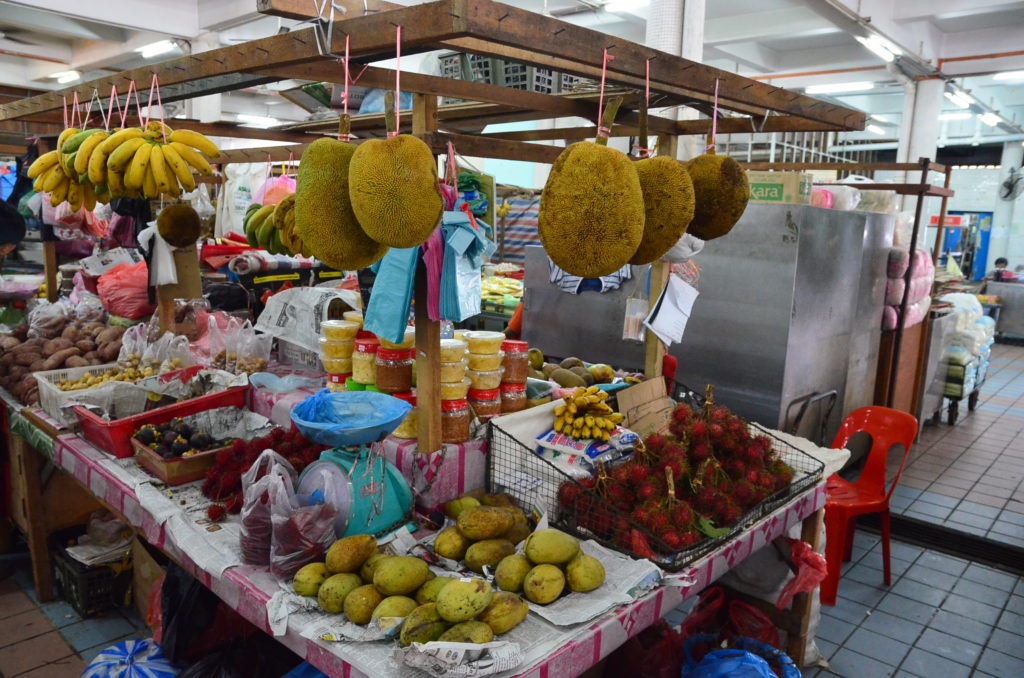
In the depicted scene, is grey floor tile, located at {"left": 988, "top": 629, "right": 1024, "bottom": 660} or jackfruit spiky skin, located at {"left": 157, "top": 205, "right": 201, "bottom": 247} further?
jackfruit spiky skin, located at {"left": 157, "top": 205, "right": 201, "bottom": 247}

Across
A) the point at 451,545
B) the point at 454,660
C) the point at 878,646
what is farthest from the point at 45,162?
the point at 878,646

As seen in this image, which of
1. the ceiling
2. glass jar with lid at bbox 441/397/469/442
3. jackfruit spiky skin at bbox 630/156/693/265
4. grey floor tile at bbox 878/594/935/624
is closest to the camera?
jackfruit spiky skin at bbox 630/156/693/265

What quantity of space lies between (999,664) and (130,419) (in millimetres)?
3898

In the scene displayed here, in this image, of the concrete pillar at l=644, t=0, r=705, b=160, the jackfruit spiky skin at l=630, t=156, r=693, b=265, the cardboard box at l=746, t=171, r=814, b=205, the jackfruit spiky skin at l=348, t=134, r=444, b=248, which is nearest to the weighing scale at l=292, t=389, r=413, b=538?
the jackfruit spiky skin at l=348, t=134, r=444, b=248

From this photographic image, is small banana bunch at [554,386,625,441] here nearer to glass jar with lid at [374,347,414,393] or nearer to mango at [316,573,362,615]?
glass jar with lid at [374,347,414,393]

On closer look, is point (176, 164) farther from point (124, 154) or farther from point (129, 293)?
point (129, 293)

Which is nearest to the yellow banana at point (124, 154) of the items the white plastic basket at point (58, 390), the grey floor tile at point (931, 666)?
the white plastic basket at point (58, 390)

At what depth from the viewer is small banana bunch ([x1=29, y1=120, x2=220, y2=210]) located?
2.56 meters

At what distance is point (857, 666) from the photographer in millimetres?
3074

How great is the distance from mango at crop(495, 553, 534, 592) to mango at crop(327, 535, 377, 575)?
0.36 m

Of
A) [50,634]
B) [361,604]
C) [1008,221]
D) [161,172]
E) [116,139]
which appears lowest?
[50,634]

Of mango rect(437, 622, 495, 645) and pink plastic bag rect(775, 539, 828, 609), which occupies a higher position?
mango rect(437, 622, 495, 645)

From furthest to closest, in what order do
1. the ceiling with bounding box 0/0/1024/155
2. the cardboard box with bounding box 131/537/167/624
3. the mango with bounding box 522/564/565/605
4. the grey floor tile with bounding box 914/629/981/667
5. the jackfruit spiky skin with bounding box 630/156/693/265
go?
the ceiling with bounding box 0/0/1024/155
the grey floor tile with bounding box 914/629/981/667
the cardboard box with bounding box 131/537/167/624
the mango with bounding box 522/564/565/605
the jackfruit spiky skin with bounding box 630/156/693/265

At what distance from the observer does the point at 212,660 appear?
2.28 metres
